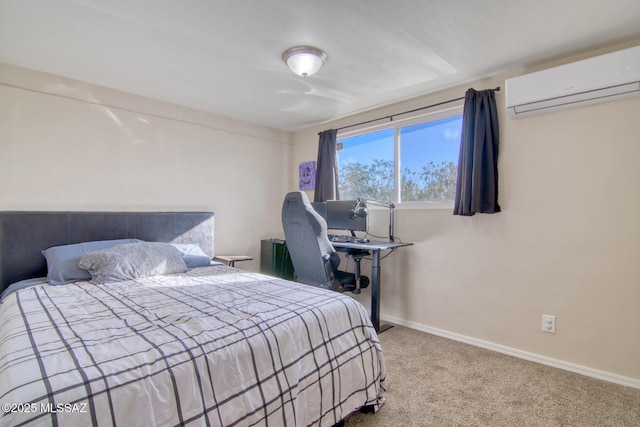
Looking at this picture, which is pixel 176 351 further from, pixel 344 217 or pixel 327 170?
pixel 327 170

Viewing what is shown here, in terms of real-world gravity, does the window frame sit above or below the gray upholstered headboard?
above

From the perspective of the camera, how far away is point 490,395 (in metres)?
1.98

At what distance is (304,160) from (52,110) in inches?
107

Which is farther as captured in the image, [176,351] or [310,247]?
[310,247]

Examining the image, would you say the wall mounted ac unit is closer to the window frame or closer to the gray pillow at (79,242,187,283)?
the window frame

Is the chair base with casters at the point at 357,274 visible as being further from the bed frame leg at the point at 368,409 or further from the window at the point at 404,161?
the bed frame leg at the point at 368,409

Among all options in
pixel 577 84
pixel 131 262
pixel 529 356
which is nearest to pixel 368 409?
pixel 529 356

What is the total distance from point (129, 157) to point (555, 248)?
3.80 metres

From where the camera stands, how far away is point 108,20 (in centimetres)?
191

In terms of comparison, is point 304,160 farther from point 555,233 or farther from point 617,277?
point 617,277

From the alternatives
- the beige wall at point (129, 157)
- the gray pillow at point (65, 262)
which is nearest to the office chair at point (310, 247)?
the beige wall at point (129, 157)

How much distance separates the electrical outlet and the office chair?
1.45 metres

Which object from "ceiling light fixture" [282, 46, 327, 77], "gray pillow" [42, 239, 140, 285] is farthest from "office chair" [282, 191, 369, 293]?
"gray pillow" [42, 239, 140, 285]

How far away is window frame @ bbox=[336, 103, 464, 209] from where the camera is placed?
9.81ft
